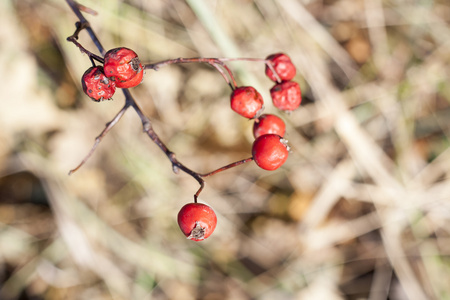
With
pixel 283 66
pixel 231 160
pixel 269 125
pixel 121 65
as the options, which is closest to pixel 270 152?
pixel 269 125

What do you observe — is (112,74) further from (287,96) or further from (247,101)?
(287,96)

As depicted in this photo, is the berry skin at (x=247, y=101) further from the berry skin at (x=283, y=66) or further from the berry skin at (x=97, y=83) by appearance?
the berry skin at (x=97, y=83)

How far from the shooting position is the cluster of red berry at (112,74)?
148 centimetres

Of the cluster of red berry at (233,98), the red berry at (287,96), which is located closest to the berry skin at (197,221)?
the cluster of red berry at (233,98)

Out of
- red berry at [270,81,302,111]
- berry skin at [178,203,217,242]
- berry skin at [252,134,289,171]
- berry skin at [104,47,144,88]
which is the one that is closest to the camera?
berry skin at [104,47,144,88]

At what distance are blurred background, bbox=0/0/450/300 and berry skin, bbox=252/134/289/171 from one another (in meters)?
1.35

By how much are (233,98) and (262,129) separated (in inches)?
9.2

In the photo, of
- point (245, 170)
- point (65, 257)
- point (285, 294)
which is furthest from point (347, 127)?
point (65, 257)

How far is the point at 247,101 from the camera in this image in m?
1.86

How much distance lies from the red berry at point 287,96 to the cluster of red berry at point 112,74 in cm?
80

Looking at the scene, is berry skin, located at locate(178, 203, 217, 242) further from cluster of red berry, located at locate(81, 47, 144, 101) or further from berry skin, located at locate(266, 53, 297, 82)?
berry skin, located at locate(266, 53, 297, 82)

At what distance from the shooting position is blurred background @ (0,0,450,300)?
304 cm

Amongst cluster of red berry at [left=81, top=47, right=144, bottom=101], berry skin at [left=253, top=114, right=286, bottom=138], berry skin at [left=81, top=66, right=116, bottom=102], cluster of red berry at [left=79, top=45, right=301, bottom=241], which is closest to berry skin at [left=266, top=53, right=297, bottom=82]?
cluster of red berry at [left=79, top=45, right=301, bottom=241]

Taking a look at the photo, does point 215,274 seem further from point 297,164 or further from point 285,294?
point 297,164
